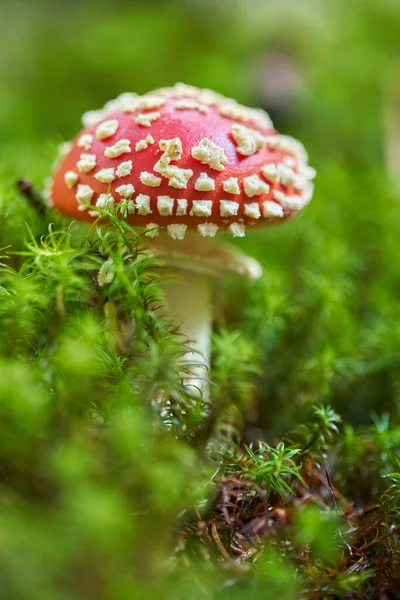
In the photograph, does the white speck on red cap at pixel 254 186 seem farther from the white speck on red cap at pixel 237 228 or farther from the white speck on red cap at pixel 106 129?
the white speck on red cap at pixel 106 129

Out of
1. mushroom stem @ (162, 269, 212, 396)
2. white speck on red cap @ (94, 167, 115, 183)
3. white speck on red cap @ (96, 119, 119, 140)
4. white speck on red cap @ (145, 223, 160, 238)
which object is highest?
white speck on red cap @ (96, 119, 119, 140)

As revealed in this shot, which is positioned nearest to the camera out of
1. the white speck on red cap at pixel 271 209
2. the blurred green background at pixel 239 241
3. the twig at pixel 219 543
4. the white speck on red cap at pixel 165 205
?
the blurred green background at pixel 239 241

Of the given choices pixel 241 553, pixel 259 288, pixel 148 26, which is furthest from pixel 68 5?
pixel 241 553

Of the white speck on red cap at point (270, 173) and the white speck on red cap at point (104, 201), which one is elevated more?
the white speck on red cap at point (270, 173)

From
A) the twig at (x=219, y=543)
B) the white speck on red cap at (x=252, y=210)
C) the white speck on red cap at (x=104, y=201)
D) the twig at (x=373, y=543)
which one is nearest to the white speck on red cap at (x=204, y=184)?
the white speck on red cap at (x=252, y=210)

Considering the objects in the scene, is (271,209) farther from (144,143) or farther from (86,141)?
(86,141)

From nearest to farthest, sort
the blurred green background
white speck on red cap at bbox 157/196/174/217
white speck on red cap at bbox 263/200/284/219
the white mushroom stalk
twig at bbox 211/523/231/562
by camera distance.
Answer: the blurred green background < twig at bbox 211/523/231/562 < white speck on red cap at bbox 157/196/174/217 < white speck on red cap at bbox 263/200/284/219 < the white mushroom stalk

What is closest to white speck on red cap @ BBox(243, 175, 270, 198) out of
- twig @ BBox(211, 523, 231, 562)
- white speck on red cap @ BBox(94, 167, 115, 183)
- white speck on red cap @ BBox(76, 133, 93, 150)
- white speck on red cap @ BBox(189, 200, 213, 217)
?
white speck on red cap @ BBox(189, 200, 213, 217)

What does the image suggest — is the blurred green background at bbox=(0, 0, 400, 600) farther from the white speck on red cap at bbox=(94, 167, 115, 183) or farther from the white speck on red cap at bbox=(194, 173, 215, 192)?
the white speck on red cap at bbox=(194, 173, 215, 192)
